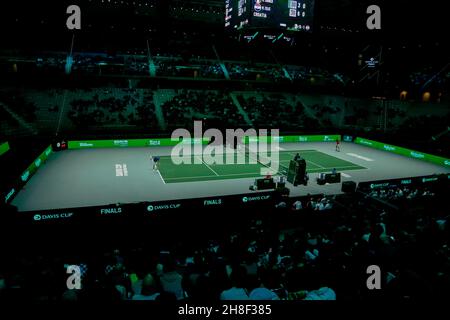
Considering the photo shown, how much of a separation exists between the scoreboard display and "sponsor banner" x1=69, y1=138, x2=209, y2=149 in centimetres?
1509

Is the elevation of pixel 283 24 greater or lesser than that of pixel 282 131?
greater

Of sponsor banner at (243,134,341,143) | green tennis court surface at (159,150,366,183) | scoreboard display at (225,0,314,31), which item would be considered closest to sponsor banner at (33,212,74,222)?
green tennis court surface at (159,150,366,183)

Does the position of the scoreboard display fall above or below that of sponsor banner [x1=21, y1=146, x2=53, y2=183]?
above

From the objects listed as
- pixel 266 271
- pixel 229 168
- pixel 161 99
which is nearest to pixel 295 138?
pixel 229 168

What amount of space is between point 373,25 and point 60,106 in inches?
1197

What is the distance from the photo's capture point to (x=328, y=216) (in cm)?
1365

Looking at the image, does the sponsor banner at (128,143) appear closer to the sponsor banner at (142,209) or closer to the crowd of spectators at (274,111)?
the crowd of spectators at (274,111)

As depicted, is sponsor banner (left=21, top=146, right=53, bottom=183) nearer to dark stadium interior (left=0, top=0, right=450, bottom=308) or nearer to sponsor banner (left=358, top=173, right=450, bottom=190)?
dark stadium interior (left=0, top=0, right=450, bottom=308)

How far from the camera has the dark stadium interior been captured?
7.14 m

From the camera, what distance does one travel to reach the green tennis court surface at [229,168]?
20406 mm

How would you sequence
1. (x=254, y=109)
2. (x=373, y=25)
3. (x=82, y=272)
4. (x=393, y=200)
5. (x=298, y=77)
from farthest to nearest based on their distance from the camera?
(x=298, y=77) → (x=254, y=109) → (x=373, y=25) → (x=393, y=200) → (x=82, y=272)
